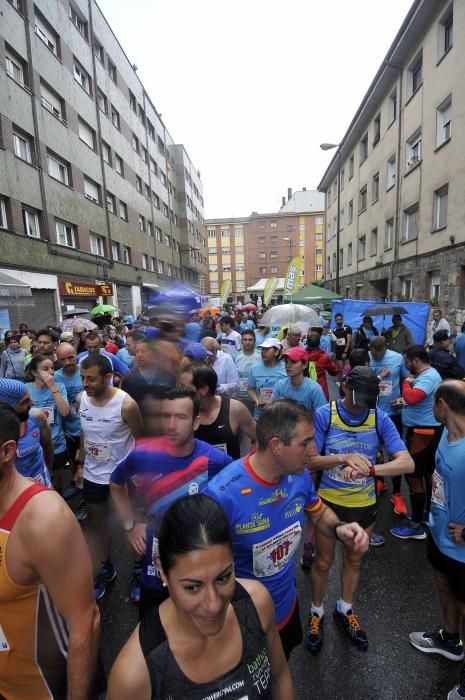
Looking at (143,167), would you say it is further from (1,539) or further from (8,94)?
(1,539)

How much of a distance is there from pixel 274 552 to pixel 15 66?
59.1ft

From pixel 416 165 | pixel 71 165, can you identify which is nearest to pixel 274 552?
pixel 416 165

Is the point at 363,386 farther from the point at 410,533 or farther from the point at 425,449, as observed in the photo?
the point at 410,533

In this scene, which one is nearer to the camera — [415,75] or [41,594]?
[41,594]

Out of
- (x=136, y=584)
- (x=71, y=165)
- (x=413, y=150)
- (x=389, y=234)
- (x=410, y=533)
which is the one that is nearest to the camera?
(x=136, y=584)

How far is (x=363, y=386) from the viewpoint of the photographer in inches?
97.9

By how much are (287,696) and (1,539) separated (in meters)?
1.16

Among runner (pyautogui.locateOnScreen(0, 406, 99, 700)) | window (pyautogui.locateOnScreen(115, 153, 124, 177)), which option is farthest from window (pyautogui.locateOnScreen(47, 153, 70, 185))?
runner (pyautogui.locateOnScreen(0, 406, 99, 700))

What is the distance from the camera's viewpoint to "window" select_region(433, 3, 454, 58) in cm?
1235

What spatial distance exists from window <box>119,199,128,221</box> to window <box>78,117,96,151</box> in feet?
12.4

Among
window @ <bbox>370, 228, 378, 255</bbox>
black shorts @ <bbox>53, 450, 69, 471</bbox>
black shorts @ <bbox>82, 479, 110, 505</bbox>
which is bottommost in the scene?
black shorts @ <bbox>53, 450, 69, 471</bbox>

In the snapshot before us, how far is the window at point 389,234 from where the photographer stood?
18.4 m

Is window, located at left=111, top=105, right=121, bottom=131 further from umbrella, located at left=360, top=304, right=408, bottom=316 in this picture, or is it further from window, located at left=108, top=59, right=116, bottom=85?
umbrella, located at left=360, top=304, right=408, bottom=316

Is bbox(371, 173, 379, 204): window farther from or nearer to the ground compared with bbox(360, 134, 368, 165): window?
nearer to the ground
